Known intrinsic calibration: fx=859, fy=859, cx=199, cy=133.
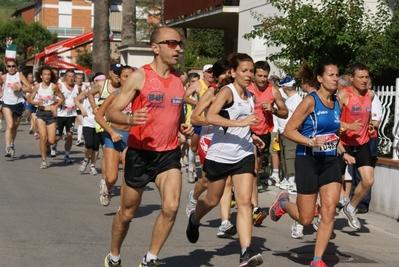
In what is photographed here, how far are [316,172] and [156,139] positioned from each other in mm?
1759

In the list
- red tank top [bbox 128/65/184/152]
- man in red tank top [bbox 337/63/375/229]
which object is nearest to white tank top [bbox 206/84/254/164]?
red tank top [bbox 128/65/184/152]

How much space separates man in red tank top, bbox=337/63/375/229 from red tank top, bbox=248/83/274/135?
115cm

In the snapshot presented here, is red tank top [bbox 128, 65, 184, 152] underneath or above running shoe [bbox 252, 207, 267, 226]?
above

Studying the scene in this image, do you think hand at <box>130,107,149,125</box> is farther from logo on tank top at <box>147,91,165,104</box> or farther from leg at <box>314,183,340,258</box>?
leg at <box>314,183,340,258</box>

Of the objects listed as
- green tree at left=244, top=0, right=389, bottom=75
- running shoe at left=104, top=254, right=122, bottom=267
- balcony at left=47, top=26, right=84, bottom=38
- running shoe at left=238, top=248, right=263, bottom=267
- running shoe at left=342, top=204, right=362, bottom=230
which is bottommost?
running shoe at left=342, top=204, right=362, bottom=230

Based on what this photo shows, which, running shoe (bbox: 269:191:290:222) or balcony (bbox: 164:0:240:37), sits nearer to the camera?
running shoe (bbox: 269:191:290:222)

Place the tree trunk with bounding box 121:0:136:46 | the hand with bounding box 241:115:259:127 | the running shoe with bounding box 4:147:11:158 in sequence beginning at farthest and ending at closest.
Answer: the tree trunk with bounding box 121:0:136:46 < the running shoe with bounding box 4:147:11:158 < the hand with bounding box 241:115:259:127

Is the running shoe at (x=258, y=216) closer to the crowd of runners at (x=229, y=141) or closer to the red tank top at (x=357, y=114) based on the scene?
the crowd of runners at (x=229, y=141)

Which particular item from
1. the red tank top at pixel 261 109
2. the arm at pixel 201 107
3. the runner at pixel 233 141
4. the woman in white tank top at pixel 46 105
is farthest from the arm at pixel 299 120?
the woman in white tank top at pixel 46 105

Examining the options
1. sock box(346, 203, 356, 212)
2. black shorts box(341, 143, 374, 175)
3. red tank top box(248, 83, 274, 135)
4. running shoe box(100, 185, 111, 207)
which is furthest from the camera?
running shoe box(100, 185, 111, 207)

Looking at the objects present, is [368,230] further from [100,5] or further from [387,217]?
[100,5]

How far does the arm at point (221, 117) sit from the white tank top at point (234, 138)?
81mm

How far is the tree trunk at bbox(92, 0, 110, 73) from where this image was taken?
28216 millimetres

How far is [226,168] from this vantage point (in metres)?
8.31
